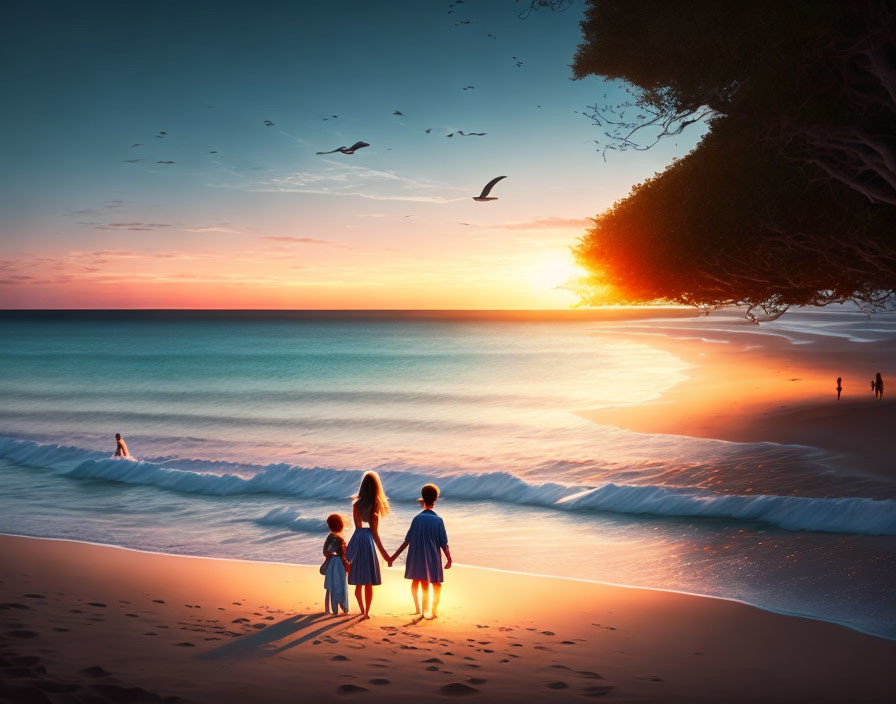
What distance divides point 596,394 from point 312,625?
1465 inches

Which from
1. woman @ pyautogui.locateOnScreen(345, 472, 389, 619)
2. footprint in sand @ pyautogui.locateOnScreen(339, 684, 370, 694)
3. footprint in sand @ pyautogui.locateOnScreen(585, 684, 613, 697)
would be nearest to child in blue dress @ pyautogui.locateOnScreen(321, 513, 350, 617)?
woman @ pyautogui.locateOnScreen(345, 472, 389, 619)

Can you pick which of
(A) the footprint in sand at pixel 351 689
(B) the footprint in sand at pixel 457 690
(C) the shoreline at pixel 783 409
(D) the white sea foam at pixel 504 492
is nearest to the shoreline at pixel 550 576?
(D) the white sea foam at pixel 504 492

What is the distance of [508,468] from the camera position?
2083 centimetres

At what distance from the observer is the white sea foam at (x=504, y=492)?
1309 centimetres

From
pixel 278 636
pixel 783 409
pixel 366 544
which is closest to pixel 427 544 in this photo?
pixel 366 544

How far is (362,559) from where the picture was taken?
809cm

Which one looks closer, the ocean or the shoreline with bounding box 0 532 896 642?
the shoreline with bounding box 0 532 896 642

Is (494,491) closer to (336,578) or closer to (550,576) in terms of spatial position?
(550,576)

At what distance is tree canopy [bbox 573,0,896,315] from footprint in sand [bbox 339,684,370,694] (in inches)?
357

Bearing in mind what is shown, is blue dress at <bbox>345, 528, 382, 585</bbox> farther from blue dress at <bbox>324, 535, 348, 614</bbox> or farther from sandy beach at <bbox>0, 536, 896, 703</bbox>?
sandy beach at <bbox>0, 536, 896, 703</bbox>

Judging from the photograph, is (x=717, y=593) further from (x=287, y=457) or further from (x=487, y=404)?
(x=487, y=404)

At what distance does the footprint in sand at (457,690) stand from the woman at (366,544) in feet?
7.23

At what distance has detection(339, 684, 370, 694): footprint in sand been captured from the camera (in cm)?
583

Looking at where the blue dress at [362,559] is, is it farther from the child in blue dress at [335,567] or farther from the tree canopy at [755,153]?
the tree canopy at [755,153]
